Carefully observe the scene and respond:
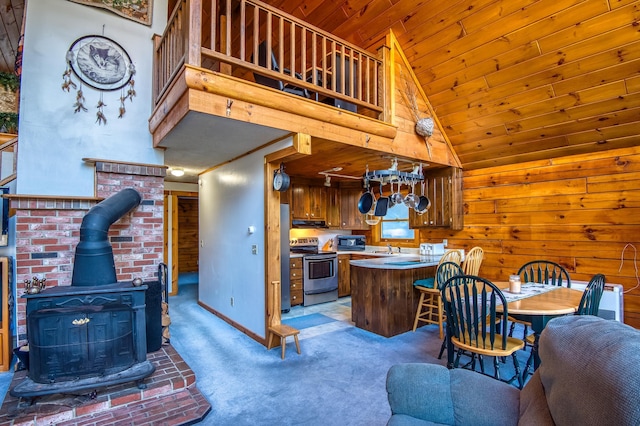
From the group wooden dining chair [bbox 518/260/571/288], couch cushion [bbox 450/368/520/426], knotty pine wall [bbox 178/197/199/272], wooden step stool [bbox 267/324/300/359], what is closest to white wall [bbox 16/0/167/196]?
wooden step stool [bbox 267/324/300/359]

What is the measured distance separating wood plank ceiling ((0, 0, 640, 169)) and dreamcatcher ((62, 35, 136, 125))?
6.84ft

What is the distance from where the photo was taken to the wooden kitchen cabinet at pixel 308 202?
20.0 ft

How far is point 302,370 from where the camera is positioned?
Answer: 3.13 meters

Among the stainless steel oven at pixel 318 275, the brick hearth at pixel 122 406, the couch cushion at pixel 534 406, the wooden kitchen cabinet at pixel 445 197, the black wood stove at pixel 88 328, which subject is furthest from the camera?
the stainless steel oven at pixel 318 275

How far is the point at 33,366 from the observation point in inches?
93.0

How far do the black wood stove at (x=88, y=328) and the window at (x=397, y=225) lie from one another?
4.76 metres

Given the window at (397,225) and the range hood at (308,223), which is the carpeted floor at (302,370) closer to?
the range hood at (308,223)

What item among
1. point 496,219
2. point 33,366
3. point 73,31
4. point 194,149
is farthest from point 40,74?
point 496,219

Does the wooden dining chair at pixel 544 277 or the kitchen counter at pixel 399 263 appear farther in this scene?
the kitchen counter at pixel 399 263

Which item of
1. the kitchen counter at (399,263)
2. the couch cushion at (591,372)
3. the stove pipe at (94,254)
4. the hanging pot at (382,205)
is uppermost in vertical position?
the hanging pot at (382,205)

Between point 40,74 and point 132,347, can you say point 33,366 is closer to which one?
point 132,347

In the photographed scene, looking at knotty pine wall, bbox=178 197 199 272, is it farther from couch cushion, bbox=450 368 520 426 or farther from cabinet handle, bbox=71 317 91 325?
couch cushion, bbox=450 368 520 426

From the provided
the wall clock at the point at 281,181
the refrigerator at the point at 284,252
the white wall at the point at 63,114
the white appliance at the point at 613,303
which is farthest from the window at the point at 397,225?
the white wall at the point at 63,114

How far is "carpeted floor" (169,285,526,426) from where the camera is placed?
2436 mm
